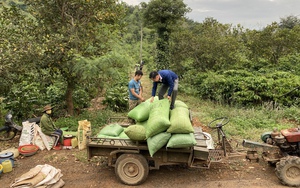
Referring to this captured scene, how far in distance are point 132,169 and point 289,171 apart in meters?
2.90

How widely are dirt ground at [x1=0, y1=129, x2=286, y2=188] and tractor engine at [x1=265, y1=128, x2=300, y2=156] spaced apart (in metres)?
0.60

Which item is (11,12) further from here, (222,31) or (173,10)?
(173,10)

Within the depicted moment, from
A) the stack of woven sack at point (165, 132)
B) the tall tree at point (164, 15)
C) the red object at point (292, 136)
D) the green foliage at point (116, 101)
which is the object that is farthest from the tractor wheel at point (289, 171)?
the tall tree at point (164, 15)

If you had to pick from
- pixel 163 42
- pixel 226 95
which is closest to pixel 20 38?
pixel 226 95

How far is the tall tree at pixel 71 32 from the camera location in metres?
7.65

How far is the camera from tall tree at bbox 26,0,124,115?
7.65 m

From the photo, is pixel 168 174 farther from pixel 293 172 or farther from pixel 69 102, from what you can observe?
pixel 69 102

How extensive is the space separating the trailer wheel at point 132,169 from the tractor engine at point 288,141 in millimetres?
2649

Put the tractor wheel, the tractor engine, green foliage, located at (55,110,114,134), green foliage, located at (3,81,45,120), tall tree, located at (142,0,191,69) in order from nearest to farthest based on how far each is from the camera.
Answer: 1. the tractor wheel
2. the tractor engine
3. green foliage, located at (55,110,114,134)
4. green foliage, located at (3,81,45,120)
5. tall tree, located at (142,0,191,69)

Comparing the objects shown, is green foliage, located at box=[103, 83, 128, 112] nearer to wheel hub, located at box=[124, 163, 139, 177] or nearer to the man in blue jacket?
the man in blue jacket

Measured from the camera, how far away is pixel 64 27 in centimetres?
801

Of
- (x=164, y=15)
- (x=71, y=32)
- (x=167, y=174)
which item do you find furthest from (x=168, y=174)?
(x=164, y=15)

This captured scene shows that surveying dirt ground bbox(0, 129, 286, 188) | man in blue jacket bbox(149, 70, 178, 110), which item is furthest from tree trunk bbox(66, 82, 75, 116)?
man in blue jacket bbox(149, 70, 178, 110)

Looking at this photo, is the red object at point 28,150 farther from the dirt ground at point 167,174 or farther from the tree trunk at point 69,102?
the tree trunk at point 69,102
